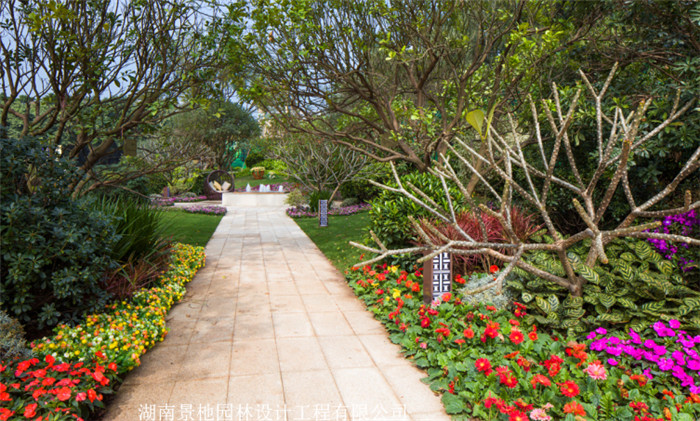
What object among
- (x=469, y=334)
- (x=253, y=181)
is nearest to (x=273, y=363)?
(x=469, y=334)

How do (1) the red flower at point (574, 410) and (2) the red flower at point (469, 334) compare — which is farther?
(2) the red flower at point (469, 334)

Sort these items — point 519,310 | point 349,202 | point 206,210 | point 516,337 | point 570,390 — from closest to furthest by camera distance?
point 570,390 → point 516,337 → point 519,310 → point 206,210 → point 349,202

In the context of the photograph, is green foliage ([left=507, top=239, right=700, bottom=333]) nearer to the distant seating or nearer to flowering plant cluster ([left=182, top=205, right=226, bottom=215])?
flowering plant cluster ([left=182, top=205, right=226, bottom=215])

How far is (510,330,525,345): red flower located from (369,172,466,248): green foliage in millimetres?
2808

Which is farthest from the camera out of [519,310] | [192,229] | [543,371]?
[192,229]

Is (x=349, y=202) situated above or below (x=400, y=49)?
below

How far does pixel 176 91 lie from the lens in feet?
21.8

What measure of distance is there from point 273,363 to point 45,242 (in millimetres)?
2198

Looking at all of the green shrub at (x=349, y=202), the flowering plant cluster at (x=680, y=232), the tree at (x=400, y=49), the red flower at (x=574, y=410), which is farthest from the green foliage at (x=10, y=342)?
the green shrub at (x=349, y=202)

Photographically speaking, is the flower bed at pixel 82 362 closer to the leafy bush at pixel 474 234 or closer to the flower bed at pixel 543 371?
the flower bed at pixel 543 371

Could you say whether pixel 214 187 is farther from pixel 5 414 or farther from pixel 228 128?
pixel 5 414

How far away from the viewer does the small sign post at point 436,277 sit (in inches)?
175

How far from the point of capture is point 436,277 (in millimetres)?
4492

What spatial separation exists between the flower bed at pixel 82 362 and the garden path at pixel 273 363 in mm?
194
